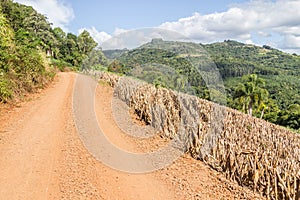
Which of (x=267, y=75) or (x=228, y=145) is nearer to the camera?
(x=228, y=145)

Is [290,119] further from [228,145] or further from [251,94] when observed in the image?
[228,145]

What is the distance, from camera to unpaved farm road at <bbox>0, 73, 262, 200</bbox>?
3.99 m

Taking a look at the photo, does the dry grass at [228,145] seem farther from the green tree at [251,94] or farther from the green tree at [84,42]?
the green tree at [251,94]

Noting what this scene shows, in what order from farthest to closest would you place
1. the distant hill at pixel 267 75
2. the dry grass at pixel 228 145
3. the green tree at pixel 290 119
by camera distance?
1. the distant hill at pixel 267 75
2. the green tree at pixel 290 119
3. the dry grass at pixel 228 145

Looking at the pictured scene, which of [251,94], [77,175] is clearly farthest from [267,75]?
[77,175]

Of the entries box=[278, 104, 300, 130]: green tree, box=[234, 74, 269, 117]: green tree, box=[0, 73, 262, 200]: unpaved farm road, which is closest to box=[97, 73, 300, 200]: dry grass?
box=[0, 73, 262, 200]: unpaved farm road

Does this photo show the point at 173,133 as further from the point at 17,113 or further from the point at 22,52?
the point at 22,52

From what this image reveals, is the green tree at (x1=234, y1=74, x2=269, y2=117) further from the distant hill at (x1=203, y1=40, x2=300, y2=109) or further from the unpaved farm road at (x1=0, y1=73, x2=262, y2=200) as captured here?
the unpaved farm road at (x1=0, y1=73, x2=262, y2=200)

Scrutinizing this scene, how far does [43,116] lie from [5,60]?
10.3ft

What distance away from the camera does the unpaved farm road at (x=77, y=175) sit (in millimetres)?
3986

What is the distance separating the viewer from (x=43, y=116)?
309 inches

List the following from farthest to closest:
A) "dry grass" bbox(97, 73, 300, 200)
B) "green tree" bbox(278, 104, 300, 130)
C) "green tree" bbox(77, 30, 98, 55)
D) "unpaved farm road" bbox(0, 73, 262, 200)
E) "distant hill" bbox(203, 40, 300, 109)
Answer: "distant hill" bbox(203, 40, 300, 109)
"green tree" bbox(77, 30, 98, 55)
"green tree" bbox(278, 104, 300, 130)
"unpaved farm road" bbox(0, 73, 262, 200)
"dry grass" bbox(97, 73, 300, 200)

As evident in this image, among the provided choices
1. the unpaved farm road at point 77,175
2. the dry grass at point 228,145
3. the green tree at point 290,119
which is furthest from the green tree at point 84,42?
the unpaved farm road at point 77,175

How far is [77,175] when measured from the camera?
14.5ft
